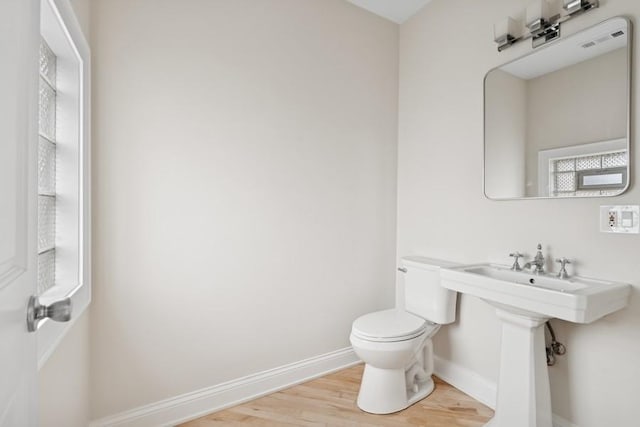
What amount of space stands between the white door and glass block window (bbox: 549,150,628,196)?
199 cm

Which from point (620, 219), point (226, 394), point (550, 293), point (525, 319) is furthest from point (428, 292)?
point (226, 394)

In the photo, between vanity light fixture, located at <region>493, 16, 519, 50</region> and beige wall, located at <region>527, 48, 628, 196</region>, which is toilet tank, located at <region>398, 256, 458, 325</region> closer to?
beige wall, located at <region>527, 48, 628, 196</region>

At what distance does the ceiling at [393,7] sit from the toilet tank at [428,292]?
5.96ft

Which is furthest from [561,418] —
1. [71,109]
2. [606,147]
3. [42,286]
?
[71,109]

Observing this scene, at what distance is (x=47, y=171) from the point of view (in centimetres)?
124

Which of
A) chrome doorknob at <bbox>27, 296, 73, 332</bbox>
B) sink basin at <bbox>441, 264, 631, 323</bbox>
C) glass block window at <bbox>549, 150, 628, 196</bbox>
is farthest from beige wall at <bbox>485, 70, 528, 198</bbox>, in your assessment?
chrome doorknob at <bbox>27, 296, 73, 332</bbox>

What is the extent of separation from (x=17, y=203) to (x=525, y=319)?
5.88ft

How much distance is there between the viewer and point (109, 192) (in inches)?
60.7

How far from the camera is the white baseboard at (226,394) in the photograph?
1608 millimetres

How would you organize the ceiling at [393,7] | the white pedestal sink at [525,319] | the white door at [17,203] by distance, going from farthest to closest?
the ceiling at [393,7], the white pedestal sink at [525,319], the white door at [17,203]

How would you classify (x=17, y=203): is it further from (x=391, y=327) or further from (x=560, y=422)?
(x=560, y=422)

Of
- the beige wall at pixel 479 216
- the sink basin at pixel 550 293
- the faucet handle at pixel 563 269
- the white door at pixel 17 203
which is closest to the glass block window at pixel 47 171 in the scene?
the white door at pixel 17 203

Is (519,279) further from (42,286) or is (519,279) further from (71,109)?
(71,109)

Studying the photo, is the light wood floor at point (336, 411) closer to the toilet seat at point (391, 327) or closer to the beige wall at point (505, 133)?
the toilet seat at point (391, 327)
